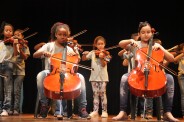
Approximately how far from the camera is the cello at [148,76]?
297 cm

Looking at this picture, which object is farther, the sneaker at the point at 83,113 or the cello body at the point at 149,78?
the sneaker at the point at 83,113

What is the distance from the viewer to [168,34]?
595cm

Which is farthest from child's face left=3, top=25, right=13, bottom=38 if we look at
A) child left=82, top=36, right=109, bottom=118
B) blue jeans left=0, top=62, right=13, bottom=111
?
child left=82, top=36, right=109, bottom=118

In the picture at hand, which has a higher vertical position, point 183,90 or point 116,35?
Result: point 116,35

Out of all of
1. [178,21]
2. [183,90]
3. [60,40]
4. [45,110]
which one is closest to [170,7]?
[178,21]

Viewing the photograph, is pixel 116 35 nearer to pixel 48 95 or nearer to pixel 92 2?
pixel 92 2

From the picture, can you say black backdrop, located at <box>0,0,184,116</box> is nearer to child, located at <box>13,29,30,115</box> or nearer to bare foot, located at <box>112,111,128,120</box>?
child, located at <box>13,29,30,115</box>

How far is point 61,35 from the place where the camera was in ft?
11.7

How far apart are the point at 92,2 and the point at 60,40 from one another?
2.65 metres

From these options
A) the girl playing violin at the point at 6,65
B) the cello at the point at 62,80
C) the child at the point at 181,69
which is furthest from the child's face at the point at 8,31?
the child at the point at 181,69

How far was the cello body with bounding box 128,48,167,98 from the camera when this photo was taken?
2.97m

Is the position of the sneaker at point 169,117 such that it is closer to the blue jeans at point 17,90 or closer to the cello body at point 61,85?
the cello body at point 61,85

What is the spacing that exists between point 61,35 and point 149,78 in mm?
1022

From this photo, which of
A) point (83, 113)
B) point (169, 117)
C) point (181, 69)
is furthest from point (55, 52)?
point (181, 69)
